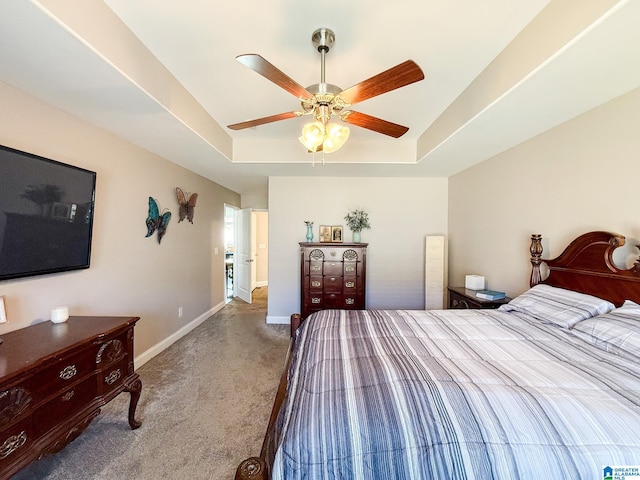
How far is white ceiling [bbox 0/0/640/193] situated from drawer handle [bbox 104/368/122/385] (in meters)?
1.86

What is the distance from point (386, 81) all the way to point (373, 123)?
0.51 meters

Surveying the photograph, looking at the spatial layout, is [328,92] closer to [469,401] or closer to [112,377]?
[469,401]

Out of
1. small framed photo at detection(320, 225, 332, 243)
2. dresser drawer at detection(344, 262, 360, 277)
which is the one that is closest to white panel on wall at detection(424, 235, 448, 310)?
dresser drawer at detection(344, 262, 360, 277)

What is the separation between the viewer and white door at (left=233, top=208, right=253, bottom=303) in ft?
18.2

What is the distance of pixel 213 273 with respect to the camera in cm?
484

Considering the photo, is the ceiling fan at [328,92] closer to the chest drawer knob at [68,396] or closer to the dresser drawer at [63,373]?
the dresser drawer at [63,373]

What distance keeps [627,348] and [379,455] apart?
1.53 metres

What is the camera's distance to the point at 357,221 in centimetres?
432

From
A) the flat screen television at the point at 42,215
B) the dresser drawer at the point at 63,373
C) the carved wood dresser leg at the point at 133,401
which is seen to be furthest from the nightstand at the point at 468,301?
the flat screen television at the point at 42,215

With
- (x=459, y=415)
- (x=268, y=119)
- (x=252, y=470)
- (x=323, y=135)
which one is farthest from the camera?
(x=268, y=119)

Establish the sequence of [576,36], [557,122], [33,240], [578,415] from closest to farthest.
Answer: [578,415], [576,36], [33,240], [557,122]

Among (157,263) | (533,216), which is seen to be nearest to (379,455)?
(533,216)

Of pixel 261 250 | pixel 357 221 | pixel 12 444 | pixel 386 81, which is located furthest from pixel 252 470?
pixel 261 250

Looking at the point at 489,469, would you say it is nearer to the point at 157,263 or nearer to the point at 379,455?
the point at 379,455
